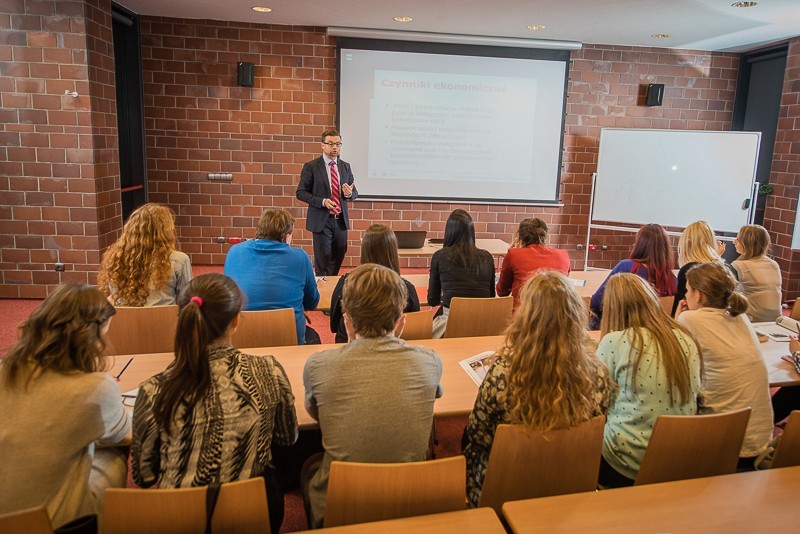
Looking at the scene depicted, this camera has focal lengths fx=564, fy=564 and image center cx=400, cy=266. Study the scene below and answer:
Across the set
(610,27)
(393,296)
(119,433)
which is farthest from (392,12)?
(119,433)

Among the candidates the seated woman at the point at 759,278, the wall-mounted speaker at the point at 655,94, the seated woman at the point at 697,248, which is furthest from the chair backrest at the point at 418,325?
the wall-mounted speaker at the point at 655,94

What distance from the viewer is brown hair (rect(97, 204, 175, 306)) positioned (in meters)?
2.71

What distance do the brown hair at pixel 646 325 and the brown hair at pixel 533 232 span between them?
1.47 metres

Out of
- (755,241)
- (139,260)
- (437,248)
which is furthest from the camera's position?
(437,248)

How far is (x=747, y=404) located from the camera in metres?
2.07

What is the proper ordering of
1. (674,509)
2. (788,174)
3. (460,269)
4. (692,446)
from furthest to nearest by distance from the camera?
(788,174), (460,269), (692,446), (674,509)

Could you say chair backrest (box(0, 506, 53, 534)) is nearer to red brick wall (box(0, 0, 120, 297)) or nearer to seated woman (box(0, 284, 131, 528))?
seated woman (box(0, 284, 131, 528))

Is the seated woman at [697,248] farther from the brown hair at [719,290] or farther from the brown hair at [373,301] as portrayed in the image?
the brown hair at [373,301]

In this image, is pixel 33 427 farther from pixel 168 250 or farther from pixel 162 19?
pixel 162 19

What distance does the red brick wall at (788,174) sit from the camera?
5926 millimetres

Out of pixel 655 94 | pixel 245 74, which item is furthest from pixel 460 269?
pixel 655 94

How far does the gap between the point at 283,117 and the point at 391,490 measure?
5.68m

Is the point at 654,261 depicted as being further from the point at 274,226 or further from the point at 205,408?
the point at 205,408

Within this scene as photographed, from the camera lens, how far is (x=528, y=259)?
3414 mm
